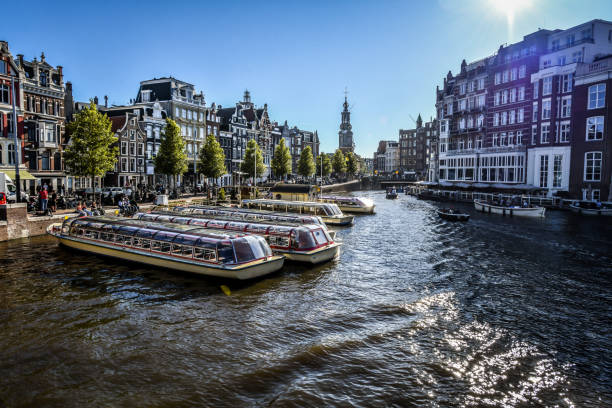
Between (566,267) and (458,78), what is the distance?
218 ft

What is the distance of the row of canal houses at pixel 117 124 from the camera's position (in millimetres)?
41600

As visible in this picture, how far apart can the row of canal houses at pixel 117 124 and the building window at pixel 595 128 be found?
190 ft

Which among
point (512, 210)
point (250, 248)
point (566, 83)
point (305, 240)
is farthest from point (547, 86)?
point (250, 248)

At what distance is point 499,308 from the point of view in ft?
54.5

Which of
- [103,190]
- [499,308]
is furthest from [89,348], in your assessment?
[103,190]

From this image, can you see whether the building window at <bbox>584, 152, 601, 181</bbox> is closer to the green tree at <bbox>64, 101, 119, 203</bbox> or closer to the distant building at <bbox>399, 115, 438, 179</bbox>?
the green tree at <bbox>64, 101, 119, 203</bbox>

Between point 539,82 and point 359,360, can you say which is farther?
point 539,82

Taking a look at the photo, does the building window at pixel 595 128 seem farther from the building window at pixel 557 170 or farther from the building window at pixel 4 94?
the building window at pixel 4 94

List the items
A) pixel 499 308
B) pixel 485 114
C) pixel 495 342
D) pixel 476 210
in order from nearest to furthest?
pixel 495 342, pixel 499 308, pixel 476 210, pixel 485 114

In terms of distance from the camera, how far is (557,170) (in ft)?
187

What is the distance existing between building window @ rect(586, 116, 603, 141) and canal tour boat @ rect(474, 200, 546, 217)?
1471cm

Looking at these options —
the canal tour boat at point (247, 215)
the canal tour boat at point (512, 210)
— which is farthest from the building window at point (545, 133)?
the canal tour boat at point (247, 215)

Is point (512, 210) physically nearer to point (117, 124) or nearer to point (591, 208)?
point (591, 208)

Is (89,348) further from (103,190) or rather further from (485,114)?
(485,114)
